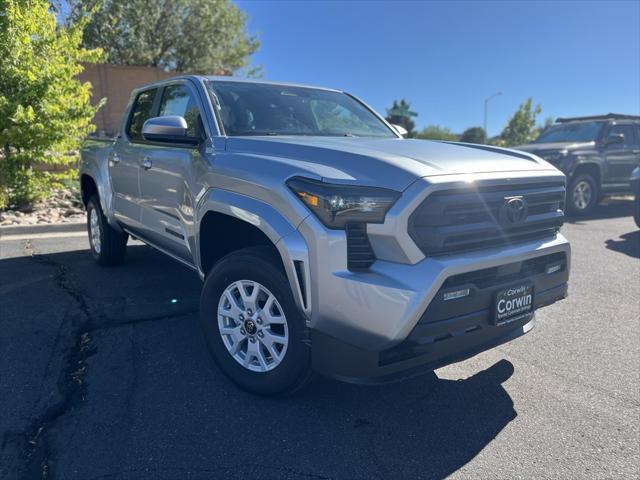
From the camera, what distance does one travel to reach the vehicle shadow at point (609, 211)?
33.7ft

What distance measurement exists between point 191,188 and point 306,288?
1408mm

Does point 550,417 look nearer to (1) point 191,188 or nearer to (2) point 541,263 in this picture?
(2) point 541,263

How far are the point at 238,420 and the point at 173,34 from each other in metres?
24.6

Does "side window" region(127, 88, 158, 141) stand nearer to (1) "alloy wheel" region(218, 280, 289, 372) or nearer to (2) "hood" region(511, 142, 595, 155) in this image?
(1) "alloy wheel" region(218, 280, 289, 372)

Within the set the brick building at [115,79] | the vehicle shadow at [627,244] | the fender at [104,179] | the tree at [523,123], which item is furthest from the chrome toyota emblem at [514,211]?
the tree at [523,123]

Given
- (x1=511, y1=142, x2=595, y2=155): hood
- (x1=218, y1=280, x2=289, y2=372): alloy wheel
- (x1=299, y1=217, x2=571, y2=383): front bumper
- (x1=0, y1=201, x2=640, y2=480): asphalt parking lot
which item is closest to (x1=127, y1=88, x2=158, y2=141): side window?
(x1=0, y1=201, x2=640, y2=480): asphalt parking lot

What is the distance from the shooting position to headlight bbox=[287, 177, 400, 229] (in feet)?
7.90

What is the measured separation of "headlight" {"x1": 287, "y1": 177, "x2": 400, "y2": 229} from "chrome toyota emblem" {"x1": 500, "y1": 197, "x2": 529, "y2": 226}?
73 centimetres

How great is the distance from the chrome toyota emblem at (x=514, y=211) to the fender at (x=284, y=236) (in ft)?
3.62

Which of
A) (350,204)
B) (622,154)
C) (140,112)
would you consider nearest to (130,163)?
(140,112)

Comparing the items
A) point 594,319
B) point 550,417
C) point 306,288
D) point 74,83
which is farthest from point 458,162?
point 74,83

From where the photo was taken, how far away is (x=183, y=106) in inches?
158

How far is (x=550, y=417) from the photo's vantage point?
2873mm

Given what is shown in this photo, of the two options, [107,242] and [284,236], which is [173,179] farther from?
[107,242]
